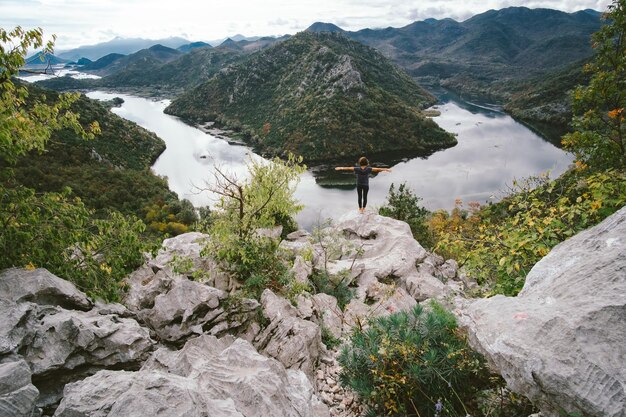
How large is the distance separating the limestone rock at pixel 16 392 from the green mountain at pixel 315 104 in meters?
102

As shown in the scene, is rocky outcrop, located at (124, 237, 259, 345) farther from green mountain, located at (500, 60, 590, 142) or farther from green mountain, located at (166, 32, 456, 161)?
green mountain, located at (500, 60, 590, 142)

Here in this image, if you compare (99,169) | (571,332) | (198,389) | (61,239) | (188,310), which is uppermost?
(61,239)

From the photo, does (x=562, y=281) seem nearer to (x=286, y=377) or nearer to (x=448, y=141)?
(x=286, y=377)

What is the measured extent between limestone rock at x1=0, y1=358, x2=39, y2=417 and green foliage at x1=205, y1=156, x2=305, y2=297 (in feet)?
18.2

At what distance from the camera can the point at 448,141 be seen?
377 feet

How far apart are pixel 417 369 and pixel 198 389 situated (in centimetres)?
286

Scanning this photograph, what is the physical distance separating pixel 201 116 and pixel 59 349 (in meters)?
173

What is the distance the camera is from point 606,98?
9.80 meters

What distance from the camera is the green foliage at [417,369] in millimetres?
4875

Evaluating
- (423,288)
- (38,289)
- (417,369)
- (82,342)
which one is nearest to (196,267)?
(38,289)

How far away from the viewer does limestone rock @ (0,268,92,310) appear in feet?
17.8

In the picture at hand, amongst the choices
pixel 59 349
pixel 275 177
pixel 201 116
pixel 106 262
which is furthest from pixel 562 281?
pixel 201 116

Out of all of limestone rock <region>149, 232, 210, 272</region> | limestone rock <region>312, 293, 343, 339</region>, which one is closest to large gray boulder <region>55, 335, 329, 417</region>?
limestone rock <region>312, 293, 343, 339</region>

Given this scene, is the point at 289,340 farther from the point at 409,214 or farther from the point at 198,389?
the point at 409,214
